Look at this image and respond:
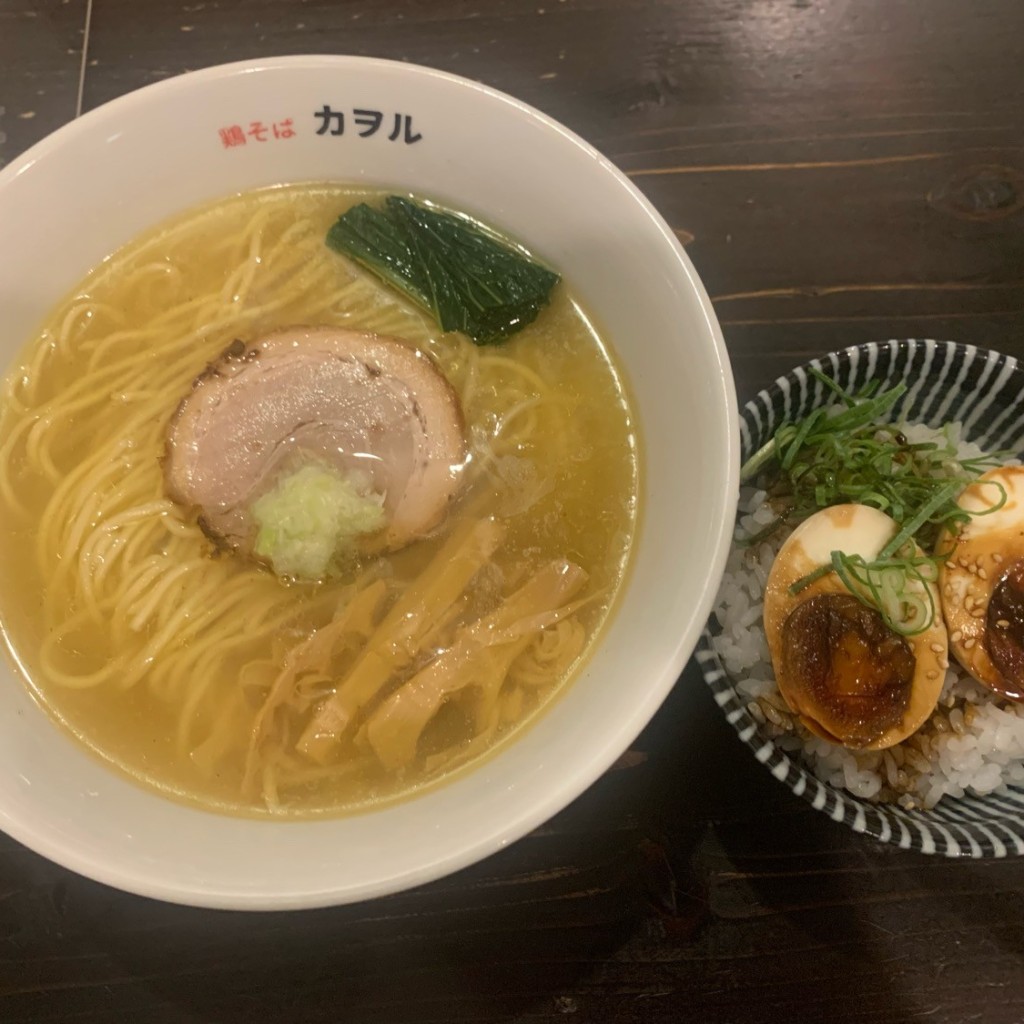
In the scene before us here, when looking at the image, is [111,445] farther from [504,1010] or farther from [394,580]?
[504,1010]

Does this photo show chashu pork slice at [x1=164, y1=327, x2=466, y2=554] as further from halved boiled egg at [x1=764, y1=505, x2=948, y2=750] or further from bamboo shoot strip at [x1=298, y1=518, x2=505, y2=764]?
halved boiled egg at [x1=764, y1=505, x2=948, y2=750]

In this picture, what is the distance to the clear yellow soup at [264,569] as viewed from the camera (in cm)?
151

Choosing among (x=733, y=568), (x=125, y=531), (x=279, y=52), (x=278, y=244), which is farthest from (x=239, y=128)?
(x=733, y=568)

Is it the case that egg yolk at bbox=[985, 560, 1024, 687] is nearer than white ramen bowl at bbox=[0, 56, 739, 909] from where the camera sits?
No

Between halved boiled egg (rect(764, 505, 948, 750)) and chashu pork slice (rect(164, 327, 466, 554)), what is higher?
chashu pork slice (rect(164, 327, 466, 554))

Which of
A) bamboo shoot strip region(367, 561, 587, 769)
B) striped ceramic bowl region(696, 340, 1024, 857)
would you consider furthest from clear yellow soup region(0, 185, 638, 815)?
striped ceramic bowl region(696, 340, 1024, 857)

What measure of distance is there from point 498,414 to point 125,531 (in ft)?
2.64

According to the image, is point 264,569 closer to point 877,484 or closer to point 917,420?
point 877,484

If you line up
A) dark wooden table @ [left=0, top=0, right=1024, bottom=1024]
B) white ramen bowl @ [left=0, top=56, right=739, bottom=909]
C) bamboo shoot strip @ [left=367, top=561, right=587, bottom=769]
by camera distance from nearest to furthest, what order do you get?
white ramen bowl @ [left=0, top=56, right=739, bottom=909]
bamboo shoot strip @ [left=367, top=561, right=587, bottom=769]
dark wooden table @ [left=0, top=0, right=1024, bottom=1024]

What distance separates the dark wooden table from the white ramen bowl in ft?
1.32

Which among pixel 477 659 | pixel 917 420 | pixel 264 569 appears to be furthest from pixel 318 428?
pixel 917 420

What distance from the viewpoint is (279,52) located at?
6.76ft

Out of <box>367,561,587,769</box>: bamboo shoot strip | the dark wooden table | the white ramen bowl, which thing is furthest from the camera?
the dark wooden table

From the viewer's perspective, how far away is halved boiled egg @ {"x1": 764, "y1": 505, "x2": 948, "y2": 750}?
154 centimetres
